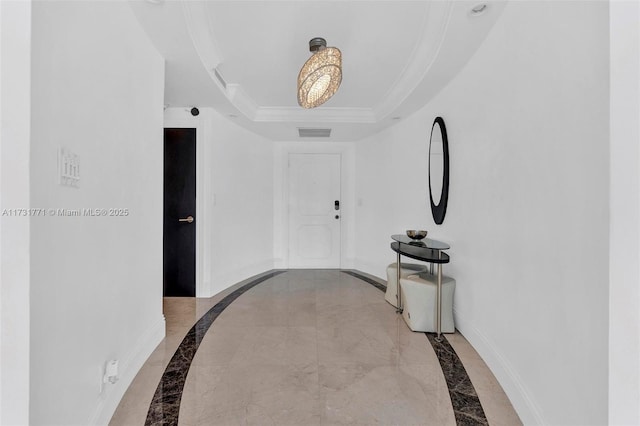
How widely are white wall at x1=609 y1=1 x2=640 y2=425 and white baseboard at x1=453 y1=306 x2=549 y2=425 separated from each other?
0.78m

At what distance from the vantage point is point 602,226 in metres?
1.04

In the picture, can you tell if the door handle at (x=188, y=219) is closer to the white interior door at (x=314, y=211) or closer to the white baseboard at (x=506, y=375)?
the white interior door at (x=314, y=211)

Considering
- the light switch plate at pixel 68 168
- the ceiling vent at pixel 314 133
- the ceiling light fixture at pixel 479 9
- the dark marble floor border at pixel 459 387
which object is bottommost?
the dark marble floor border at pixel 459 387

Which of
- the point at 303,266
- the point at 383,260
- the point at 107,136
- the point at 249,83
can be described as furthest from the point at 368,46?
the point at 303,266

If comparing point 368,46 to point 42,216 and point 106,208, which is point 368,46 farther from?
point 42,216

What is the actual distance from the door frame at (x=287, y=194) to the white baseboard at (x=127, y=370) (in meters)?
2.63

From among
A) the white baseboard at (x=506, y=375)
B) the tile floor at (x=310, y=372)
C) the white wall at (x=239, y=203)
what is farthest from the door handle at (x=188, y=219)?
the white baseboard at (x=506, y=375)

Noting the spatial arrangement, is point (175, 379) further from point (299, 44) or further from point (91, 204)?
point (299, 44)

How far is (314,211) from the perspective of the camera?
487 centimetres

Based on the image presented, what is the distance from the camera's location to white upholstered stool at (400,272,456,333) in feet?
8.13

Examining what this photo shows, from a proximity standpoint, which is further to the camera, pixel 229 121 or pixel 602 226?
pixel 229 121

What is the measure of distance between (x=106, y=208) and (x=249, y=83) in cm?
205

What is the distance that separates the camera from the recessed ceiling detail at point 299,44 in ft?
6.13

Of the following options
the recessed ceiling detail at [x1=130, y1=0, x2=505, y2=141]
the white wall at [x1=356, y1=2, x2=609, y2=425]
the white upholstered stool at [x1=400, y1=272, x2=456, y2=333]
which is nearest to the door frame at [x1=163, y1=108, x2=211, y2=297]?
the recessed ceiling detail at [x1=130, y1=0, x2=505, y2=141]
